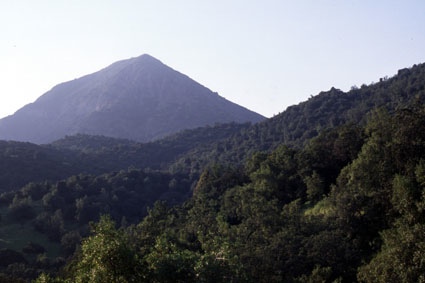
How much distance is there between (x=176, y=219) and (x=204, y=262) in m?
40.8

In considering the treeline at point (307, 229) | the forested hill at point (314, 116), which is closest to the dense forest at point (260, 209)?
the treeline at point (307, 229)

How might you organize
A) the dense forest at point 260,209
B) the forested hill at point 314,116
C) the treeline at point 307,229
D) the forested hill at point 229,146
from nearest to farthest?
1. the treeline at point 307,229
2. the dense forest at point 260,209
3. the forested hill at point 314,116
4. the forested hill at point 229,146

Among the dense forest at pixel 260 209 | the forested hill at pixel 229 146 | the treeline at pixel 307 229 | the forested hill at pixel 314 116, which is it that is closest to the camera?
the treeline at pixel 307 229

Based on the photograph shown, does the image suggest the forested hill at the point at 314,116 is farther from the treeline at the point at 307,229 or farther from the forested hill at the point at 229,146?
the treeline at the point at 307,229

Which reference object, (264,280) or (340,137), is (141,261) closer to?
(264,280)

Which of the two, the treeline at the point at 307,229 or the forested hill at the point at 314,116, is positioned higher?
the forested hill at the point at 314,116

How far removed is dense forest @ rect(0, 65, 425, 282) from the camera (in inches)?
818

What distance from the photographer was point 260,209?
4159cm

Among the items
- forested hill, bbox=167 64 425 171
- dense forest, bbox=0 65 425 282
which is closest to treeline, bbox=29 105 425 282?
dense forest, bbox=0 65 425 282

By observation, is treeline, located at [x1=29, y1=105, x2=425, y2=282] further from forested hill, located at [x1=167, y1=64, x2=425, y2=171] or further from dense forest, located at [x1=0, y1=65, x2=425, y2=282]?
forested hill, located at [x1=167, y1=64, x2=425, y2=171]

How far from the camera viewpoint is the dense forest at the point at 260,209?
2078cm

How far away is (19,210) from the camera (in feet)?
257

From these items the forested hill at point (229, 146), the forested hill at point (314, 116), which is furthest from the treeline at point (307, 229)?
the forested hill at point (314, 116)

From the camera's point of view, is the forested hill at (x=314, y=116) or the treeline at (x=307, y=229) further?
the forested hill at (x=314, y=116)
